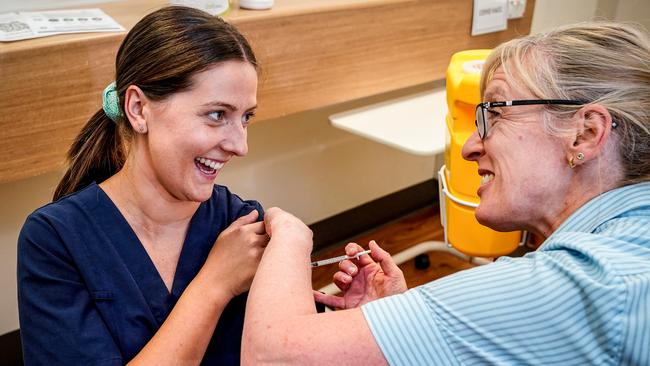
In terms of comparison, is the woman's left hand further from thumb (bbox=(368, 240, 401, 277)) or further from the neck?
the neck

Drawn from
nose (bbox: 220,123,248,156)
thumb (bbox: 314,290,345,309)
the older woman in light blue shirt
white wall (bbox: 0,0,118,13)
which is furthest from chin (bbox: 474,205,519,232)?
white wall (bbox: 0,0,118,13)

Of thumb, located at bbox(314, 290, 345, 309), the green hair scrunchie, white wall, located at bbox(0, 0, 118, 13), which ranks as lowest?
thumb, located at bbox(314, 290, 345, 309)

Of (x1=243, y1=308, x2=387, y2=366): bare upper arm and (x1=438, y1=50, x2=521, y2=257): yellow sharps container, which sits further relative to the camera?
(x1=438, y1=50, x2=521, y2=257): yellow sharps container

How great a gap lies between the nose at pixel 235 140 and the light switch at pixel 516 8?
189 centimetres

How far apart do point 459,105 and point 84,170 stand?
41.7 inches

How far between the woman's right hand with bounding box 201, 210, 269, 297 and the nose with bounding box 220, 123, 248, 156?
0.14 m

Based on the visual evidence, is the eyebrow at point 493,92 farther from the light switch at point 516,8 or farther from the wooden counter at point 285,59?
the light switch at point 516,8

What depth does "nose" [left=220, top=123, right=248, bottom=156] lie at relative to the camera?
1.17 metres

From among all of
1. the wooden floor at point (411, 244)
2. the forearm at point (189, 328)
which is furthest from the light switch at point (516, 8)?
the forearm at point (189, 328)

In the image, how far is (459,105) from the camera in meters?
1.84

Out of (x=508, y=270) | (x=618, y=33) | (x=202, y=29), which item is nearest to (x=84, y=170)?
(x=202, y=29)

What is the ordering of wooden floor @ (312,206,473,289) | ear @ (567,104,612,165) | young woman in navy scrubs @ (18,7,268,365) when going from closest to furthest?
ear @ (567,104,612,165), young woman in navy scrubs @ (18,7,268,365), wooden floor @ (312,206,473,289)

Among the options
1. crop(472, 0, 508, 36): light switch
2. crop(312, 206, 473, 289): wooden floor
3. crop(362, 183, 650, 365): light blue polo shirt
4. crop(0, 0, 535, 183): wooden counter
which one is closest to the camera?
crop(362, 183, 650, 365): light blue polo shirt

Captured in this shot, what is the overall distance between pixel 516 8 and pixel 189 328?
86.0 inches
